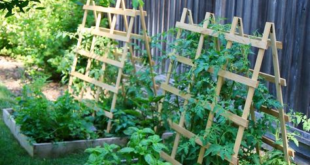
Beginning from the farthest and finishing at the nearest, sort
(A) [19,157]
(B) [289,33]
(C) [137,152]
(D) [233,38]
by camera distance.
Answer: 1. (A) [19,157]
2. (B) [289,33]
3. (D) [233,38]
4. (C) [137,152]

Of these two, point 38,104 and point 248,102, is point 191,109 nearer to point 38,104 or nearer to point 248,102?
point 248,102

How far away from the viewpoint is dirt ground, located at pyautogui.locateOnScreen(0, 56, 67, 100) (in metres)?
9.64

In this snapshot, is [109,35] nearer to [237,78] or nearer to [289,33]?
[289,33]

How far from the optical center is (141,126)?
6.96 m

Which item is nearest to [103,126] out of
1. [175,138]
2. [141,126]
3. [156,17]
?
[141,126]

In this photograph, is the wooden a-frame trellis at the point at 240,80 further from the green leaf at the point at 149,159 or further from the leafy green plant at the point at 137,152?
the green leaf at the point at 149,159

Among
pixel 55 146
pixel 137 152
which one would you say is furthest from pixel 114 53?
pixel 137 152

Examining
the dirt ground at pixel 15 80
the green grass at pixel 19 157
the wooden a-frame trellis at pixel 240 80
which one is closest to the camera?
the wooden a-frame trellis at pixel 240 80

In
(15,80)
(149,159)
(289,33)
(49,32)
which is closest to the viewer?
(149,159)

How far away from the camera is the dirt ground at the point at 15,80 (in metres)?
9.64

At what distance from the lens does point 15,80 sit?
34.4 ft

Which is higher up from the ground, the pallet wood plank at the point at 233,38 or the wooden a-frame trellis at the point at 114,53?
the pallet wood plank at the point at 233,38

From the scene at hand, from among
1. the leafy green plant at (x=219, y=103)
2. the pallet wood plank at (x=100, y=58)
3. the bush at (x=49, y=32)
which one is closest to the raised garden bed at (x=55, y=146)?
the pallet wood plank at (x=100, y=58)

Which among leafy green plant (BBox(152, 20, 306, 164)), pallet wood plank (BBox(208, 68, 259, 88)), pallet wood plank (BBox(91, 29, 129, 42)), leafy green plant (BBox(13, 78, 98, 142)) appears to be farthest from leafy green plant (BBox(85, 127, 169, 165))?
pallet wood plank (BBox(91, 29, 129, 42))
